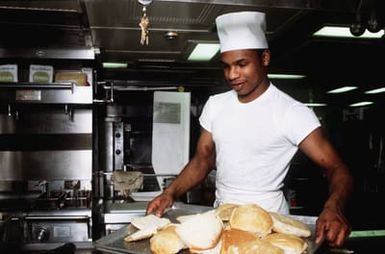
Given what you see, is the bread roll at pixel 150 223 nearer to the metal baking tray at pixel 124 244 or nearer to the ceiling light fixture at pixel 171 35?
the metal baking tray at pixel 124 244

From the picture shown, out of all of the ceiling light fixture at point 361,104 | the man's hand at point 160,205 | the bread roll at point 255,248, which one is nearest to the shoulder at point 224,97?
the man's hand at point 160,205

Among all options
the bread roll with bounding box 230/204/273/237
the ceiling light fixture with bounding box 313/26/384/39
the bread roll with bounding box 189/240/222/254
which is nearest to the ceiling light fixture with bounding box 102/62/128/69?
the ceiling light fixture with bounding box 313/26/384/39

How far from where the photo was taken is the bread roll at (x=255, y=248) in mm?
1148

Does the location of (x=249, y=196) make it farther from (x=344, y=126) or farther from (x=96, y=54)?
(x=344, y=126)

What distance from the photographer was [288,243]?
4.01 feet

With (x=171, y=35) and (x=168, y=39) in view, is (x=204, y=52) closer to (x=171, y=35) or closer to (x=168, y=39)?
(x=168, y=39)

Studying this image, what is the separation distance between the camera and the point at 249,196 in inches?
75.6

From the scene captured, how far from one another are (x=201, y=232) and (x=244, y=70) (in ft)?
2.98

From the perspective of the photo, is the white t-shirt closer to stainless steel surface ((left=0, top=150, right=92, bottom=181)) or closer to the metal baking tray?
the metal baking tray

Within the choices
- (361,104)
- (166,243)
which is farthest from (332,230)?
(361,104)

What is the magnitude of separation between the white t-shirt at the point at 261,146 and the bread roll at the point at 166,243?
2.30 feet

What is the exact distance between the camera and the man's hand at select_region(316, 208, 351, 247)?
1.31m

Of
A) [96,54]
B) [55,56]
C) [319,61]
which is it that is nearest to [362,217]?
[319,61]

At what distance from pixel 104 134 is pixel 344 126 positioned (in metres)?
5.68
